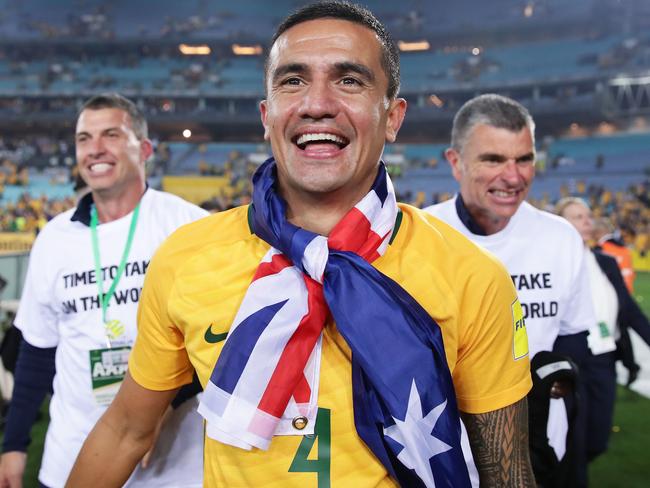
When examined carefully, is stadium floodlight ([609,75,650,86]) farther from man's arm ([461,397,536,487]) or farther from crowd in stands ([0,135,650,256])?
man's arm ([461,397,536,487])

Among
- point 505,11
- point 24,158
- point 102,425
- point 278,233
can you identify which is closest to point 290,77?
point 278,233

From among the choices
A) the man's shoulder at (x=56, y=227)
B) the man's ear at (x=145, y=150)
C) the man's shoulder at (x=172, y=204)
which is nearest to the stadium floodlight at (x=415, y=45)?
the man's ear at (x=145, y=150)

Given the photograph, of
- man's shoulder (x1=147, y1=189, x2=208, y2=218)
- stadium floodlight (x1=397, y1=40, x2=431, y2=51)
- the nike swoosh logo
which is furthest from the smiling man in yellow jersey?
stadium floodlight (x1=397, y1=40, x2=431, y2=51)

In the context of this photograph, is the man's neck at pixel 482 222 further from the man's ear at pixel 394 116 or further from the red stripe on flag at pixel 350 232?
the red stripe on flag at pixel 350 232

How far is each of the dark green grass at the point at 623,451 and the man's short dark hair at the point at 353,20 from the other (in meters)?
3.50

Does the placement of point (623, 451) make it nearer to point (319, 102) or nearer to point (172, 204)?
point (172, 204)

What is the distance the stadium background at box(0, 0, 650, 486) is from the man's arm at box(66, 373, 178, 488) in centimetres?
2066

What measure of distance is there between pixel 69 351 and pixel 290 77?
4.58 ft

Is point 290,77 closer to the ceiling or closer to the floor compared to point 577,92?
closer to the floor

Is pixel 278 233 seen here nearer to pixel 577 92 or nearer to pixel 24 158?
pixel 24 158

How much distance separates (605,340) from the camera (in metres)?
3.68

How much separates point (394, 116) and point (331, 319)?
0.53 metres

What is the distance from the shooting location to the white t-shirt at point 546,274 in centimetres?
234

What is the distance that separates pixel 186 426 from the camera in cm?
219
